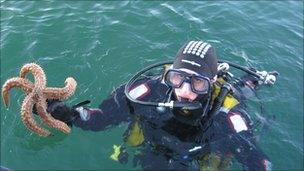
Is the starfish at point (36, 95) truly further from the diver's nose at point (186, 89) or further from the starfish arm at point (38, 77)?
the diver's nose at point (186, 89)

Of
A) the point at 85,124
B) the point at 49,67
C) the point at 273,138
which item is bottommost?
the point at 273,138

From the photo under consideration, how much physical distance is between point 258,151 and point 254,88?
1566mm

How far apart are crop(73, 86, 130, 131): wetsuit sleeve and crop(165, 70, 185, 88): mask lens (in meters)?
0.89

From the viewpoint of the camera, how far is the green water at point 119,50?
7.12 meters

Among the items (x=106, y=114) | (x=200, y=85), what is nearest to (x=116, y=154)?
(x=106, y=114)

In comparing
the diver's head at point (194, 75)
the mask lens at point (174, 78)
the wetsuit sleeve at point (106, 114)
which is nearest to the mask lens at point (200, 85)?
the diver's head at point (194, 75)

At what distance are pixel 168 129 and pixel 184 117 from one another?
1.27 feet

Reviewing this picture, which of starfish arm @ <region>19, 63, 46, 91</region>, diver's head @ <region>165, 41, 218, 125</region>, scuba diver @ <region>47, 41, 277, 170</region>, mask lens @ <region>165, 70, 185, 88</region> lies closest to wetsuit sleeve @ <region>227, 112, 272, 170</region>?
scuba diver @ <region>47, 41, 277, 170</region>

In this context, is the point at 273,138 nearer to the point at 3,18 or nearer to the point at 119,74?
the point at 119,74

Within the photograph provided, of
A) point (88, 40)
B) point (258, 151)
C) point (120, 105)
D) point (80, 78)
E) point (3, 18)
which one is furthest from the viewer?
point (3, 18)

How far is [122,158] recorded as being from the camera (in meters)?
6.58

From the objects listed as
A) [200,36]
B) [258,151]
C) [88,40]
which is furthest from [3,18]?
[258,151]

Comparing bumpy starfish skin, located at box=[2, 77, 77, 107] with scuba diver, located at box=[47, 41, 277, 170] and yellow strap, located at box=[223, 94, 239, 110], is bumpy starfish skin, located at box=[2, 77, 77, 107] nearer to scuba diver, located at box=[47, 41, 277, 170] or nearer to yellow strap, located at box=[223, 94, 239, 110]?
scuba diver, located at box=[47, 41, 277, 170]

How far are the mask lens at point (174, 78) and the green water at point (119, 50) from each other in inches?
71.6
